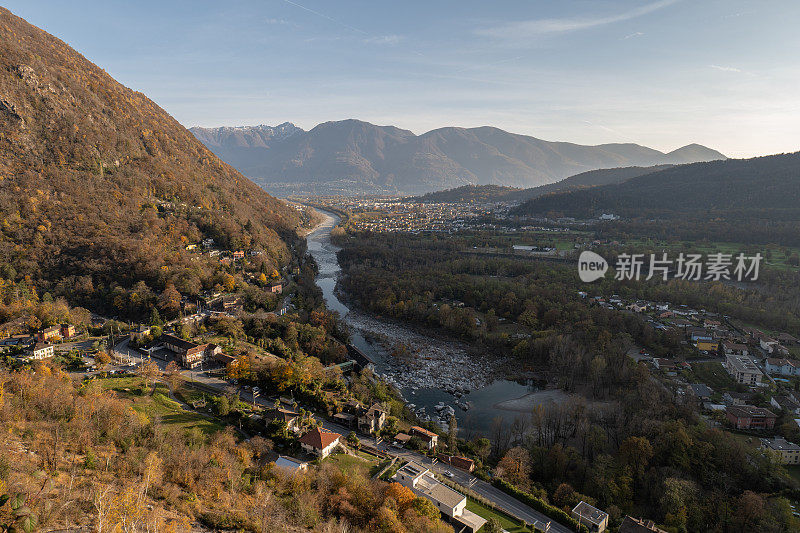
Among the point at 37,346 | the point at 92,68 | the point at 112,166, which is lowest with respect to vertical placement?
the point at 37,346

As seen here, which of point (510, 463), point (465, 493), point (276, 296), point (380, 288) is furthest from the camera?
point (380, 288)

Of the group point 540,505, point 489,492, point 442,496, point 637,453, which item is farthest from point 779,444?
point 442,496

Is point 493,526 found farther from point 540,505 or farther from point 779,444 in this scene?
point 779,444

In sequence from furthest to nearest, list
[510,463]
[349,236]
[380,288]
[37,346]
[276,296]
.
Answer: [349,236], [380,288], [276,296], [37,346], [510,463]

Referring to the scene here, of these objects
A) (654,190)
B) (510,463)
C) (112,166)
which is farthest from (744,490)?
(654,190)

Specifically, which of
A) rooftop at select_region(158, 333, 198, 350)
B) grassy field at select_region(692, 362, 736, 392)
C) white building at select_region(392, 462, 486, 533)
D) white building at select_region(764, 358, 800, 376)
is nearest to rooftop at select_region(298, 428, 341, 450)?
white building at select_region(392, 462, 486, 533)

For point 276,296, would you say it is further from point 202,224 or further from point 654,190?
point 654,190

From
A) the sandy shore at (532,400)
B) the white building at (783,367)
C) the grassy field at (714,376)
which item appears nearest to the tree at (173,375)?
the sandy shore at (532,400)

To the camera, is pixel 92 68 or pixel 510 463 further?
pixel 92 68

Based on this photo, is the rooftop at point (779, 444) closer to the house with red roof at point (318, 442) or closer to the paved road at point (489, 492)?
the paved road at point (489, 492)

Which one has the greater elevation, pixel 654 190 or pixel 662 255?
pixel 654 190
